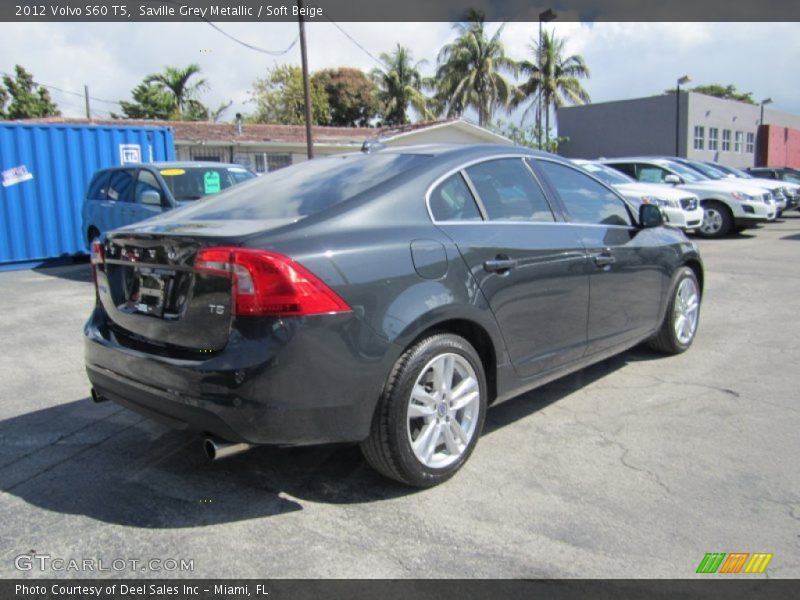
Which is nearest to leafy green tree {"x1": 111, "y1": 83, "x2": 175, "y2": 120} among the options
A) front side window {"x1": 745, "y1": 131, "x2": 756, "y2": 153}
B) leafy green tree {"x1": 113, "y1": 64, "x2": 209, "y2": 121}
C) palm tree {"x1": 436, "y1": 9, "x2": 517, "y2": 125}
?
leafy green tree {"x1": 113, "y1": 64, "x2": 209, "y2": 121}

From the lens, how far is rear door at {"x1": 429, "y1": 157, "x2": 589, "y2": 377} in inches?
133

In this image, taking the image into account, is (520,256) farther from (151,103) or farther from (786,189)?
(151,103)

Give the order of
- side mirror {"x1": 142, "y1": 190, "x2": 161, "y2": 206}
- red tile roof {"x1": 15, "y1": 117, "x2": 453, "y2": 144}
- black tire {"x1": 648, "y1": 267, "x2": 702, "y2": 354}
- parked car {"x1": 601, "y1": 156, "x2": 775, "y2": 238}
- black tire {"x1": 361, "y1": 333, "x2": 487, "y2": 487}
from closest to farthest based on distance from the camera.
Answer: black tire {"x1": 361, "y1": 333, "x2": 487, "y2": 487}, black tire {"x1": 648, "y1": 267, "x2": 702, "y2": 354}, side mirror {"x1": 142, "y1": 190, "x2": 161, "y2": 206}, parked car {"x1": 601, "y1": 156, "x2": 775, "y2": 238}, red tile roof {"x1": 15, "y1": 117, "x2": 453, "y2": 144}

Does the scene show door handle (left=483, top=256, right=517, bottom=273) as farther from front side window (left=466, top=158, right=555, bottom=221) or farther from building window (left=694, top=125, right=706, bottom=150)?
A: building window (left=694, top=125, right=706, bottom=150)

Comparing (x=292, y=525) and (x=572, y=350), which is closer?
(x=292, y=525)

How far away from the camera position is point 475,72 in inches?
1505

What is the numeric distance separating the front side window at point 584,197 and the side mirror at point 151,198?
19.7ft

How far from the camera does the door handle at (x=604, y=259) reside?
4.15 m

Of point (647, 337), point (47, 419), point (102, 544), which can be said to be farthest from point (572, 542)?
point (47, 419)

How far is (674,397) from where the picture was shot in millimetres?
4406

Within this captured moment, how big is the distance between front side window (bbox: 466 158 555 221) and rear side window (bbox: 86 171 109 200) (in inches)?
322

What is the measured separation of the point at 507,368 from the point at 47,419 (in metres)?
2.92

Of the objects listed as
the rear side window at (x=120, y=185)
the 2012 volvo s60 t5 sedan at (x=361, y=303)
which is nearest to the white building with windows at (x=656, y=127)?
the rear side window at (x=120, y=185)

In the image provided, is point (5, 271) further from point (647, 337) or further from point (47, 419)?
Result: point (647, 337)
